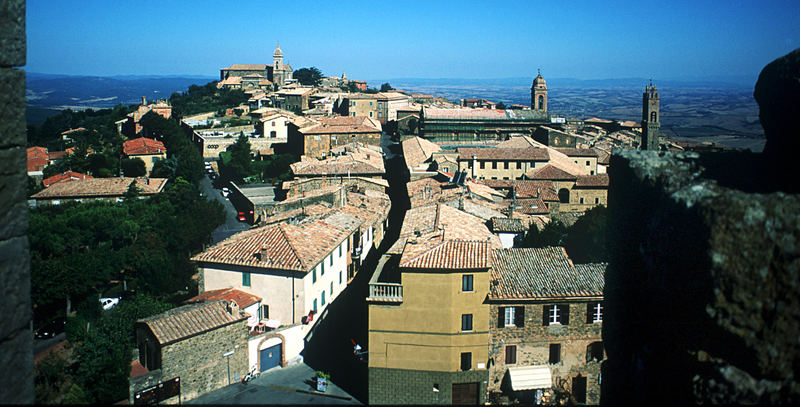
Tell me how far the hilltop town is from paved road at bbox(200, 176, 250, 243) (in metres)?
0.43

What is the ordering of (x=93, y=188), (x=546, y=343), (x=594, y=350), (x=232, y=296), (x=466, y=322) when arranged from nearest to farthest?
(x=466, y=322) < (x=546, y=343) < (x=594, y=350) < (x=232, y=296) < (x=93, y=188)

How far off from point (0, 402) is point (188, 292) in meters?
28.6

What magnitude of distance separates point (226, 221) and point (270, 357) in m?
26.2

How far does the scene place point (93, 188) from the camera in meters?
52.0

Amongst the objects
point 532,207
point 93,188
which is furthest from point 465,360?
point 93,188

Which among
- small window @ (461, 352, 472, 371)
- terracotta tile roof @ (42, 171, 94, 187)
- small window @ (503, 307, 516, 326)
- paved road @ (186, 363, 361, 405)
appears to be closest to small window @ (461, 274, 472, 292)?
small window @ (503, 307, 516, 326)

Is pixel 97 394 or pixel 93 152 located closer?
pixel 97 394

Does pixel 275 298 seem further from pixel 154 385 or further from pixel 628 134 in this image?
pixel 628 134

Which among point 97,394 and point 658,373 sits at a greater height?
point 658,373

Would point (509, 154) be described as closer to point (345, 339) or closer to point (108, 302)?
point (345, 339)

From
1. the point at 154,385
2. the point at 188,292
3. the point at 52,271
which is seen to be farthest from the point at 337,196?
the point at 154,385

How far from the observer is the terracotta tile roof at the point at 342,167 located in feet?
151

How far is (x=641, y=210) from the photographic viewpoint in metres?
4.58

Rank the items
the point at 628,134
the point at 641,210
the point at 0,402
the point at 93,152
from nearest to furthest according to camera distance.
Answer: the point at 0,402 → the point at 641,210 → the point at 93,152 → the point at 628,134
